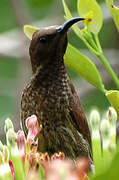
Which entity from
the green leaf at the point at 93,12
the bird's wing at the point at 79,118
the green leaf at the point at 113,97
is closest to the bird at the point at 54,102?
the bird's wing at the point at 79,118

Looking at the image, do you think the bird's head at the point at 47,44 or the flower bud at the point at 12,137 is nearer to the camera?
the flower bud at the point at 12,137

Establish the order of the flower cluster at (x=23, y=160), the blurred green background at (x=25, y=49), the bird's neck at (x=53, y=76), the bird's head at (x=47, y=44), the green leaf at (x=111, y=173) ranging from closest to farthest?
the green leaf at (x=111, y=173) → the flower cluster at (x=23, y=160) → the bird's head at (x=47, y=44) → the bird's neck at (x=53, y=76) → the blurred green background at (x=25, y=49)

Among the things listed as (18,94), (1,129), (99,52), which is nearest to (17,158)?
(99,52)

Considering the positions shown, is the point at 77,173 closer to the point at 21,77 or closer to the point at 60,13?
the point at 21,77

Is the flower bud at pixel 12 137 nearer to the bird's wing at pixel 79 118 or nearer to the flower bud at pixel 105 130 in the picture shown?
the flower bud at pixel 105 130

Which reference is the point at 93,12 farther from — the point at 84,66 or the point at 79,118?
the point at 79,118

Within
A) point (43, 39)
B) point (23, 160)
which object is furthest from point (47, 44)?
point (23, 160)
